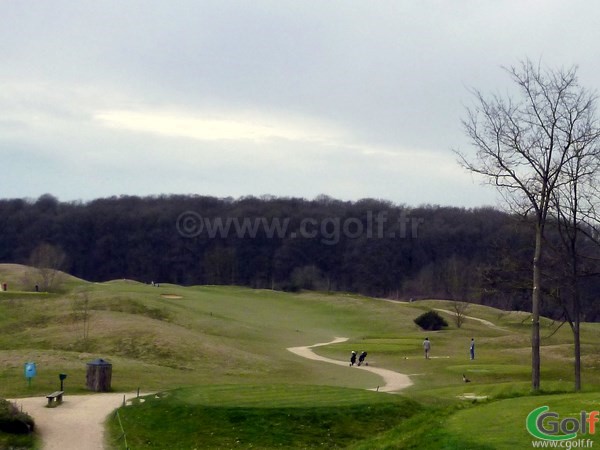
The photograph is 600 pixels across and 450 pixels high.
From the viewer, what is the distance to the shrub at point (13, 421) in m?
21.2

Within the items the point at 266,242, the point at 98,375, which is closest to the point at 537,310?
the point at 98,375

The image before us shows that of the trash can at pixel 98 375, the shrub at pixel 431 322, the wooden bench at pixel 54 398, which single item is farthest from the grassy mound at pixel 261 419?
the shrub at pixel 431 322

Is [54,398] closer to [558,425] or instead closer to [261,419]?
[261,419]

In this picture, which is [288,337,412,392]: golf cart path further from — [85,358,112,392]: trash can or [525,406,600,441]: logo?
[525,406,600,441]: logo

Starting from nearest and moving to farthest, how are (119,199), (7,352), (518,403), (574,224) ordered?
(518,403)
(574,224)
(7,352)
(119,199)

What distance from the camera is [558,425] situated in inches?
572

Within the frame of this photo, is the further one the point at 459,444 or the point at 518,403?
the point at 518,403

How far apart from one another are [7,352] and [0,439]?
19032 mm

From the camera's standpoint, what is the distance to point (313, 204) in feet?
536

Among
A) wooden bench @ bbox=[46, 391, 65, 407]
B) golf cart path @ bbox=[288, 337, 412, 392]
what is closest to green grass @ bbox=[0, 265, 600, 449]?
golf cart path @ bbox=[288, 337, 412, 392]

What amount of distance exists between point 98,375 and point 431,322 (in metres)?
43.1

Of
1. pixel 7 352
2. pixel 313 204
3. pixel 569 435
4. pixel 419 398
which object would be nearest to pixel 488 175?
pixel 419 398

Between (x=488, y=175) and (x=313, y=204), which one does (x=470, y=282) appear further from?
(x=488, y=175)

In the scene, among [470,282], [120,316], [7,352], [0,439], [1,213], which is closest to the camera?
[0,439]
